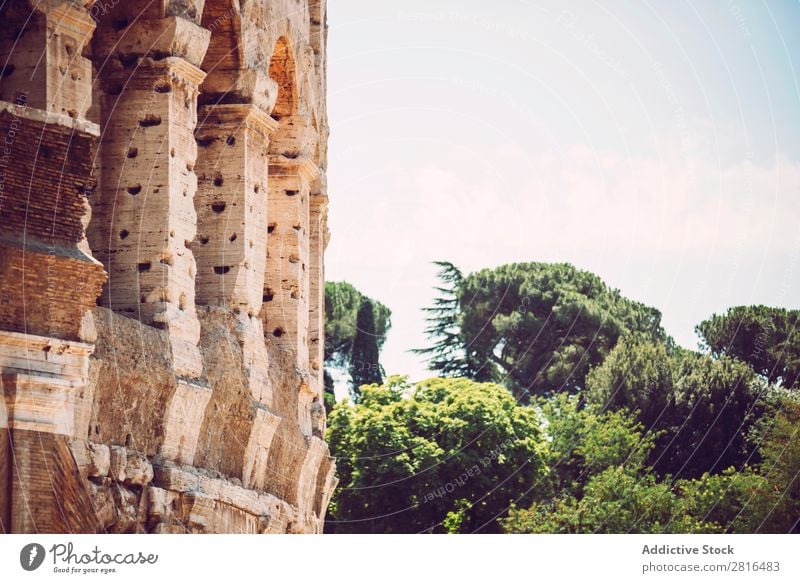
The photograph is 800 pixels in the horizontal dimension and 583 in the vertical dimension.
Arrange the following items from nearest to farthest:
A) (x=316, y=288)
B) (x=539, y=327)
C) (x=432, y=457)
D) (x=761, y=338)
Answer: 1. (x=316, y=288)
2. (x=432, y=457)
3. (x=761, y=338)
4. (x=539, y=327)

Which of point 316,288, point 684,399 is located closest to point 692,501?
point 684,399

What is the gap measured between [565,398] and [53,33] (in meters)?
41.6

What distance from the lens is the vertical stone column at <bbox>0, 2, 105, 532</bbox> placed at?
2989 centimetres

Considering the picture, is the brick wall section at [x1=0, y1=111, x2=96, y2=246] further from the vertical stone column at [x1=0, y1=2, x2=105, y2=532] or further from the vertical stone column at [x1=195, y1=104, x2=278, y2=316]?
the vertical stone column at [x1=195, y1=104, x2=278, y2=316]

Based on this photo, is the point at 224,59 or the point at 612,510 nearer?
the point at 224,59

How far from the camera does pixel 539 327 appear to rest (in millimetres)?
79625

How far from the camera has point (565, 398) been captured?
237 feet

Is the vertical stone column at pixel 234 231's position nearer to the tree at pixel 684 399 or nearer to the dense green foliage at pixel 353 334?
the tree at pixel 684 399

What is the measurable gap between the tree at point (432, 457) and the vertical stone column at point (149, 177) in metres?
23.4
